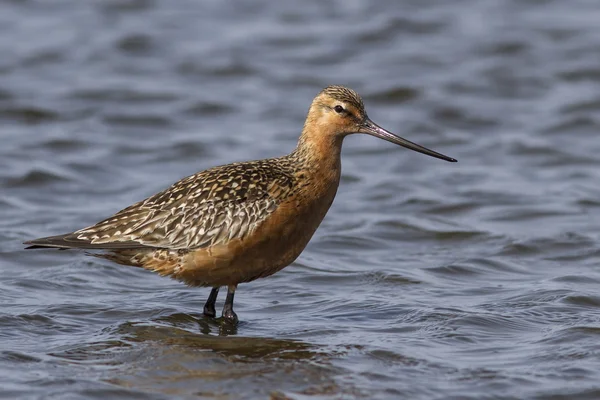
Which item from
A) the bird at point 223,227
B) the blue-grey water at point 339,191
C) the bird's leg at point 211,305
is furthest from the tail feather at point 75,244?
the bird's leg at point 211,305

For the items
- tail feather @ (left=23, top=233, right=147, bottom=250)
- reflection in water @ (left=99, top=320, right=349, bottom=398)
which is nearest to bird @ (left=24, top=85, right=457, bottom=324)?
tail feather @ (left=23, top=233, right=147, bottom=250)

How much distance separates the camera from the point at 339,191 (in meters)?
12.1

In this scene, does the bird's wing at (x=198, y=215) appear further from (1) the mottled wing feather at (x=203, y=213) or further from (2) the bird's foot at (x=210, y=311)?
(2) the bird's foot at (x=210, y=311)

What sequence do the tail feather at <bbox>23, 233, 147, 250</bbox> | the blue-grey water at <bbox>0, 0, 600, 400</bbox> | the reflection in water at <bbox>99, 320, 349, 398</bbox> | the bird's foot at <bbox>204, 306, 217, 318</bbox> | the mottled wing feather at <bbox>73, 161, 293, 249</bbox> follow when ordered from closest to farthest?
the reflection in water at <bbox>99, 320, 349, 398</bbox>
the blue-grey water at <bbox>0, 0, 600, 400</bbox>
the tail feather at <bbox>23, 233, 147, 250</bbox>
the mottled wing feather at <bbox>73, 161, 293, 249</bbox>
the bird's foot at <bbox>204, 306, 217, 318</bbox>

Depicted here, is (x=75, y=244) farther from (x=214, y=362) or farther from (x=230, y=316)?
(x=214, y=362)

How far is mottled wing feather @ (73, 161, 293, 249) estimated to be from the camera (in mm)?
8078

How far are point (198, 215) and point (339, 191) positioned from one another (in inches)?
159

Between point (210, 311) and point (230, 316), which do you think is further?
point (210, 311)

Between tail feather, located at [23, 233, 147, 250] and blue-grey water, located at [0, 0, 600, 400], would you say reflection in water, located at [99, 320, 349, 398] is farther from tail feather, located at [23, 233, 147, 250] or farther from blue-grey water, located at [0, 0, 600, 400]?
tail feather, located at [23, 233, 147, 250]

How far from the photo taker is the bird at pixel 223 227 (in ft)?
26.4

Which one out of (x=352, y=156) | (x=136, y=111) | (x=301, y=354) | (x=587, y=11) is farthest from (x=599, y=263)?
(x=587, y=11)

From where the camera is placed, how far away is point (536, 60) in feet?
52.4

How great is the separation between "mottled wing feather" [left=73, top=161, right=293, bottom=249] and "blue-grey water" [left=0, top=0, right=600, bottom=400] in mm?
621

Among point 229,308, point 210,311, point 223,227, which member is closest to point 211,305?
point 210,311
